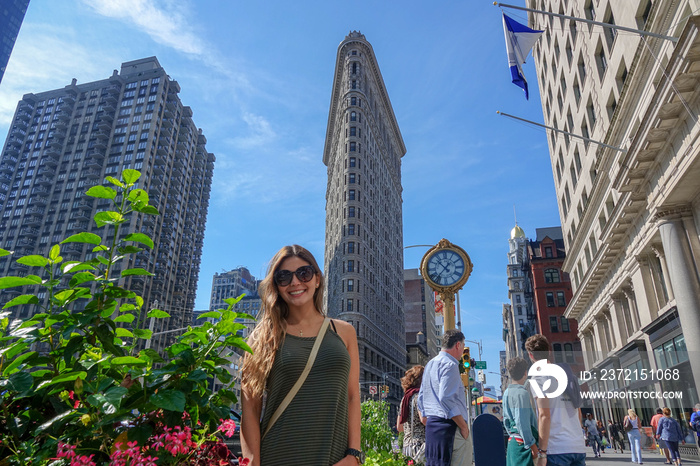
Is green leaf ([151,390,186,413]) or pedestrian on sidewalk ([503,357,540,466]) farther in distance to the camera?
pedestrian on sidewalk ([503,357,540,466])

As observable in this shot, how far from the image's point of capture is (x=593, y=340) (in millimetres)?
36281

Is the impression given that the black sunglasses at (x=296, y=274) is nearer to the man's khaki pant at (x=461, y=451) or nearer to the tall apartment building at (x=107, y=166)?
the man's khaki pant at (x=461, y=451)

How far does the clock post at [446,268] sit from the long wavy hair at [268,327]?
8.76 meters

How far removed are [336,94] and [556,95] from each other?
6532 cm

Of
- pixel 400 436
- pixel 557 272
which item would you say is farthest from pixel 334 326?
pixel 557 272

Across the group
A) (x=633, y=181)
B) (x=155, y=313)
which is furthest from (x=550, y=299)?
(x=155, y=313)

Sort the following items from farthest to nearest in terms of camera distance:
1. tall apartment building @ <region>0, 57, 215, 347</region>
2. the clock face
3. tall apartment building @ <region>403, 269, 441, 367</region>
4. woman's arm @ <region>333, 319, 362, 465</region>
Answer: tall apartment building @ <region>403, 269, 441, 367</region> < tall apartment building @ <region>0, 57, 215, 347</region> < the clock face < woman's arm @ <region>333, 319, 362, 465</region>

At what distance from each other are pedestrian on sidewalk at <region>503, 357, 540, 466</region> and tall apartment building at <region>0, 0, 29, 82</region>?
140771mm

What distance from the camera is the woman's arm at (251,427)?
2732 millimetres

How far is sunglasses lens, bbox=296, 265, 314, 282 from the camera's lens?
3281 mm

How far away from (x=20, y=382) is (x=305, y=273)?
1748 millimetres

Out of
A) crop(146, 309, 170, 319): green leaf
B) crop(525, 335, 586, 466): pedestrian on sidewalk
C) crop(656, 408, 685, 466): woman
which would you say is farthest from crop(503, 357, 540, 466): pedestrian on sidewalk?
crop(656, 408, 685, 466): woman

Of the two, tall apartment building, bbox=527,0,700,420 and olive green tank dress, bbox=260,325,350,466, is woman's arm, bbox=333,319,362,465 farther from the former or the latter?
tall apartment building, bbox=527,0,700,420

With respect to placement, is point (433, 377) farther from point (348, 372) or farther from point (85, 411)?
point (85, 411)
